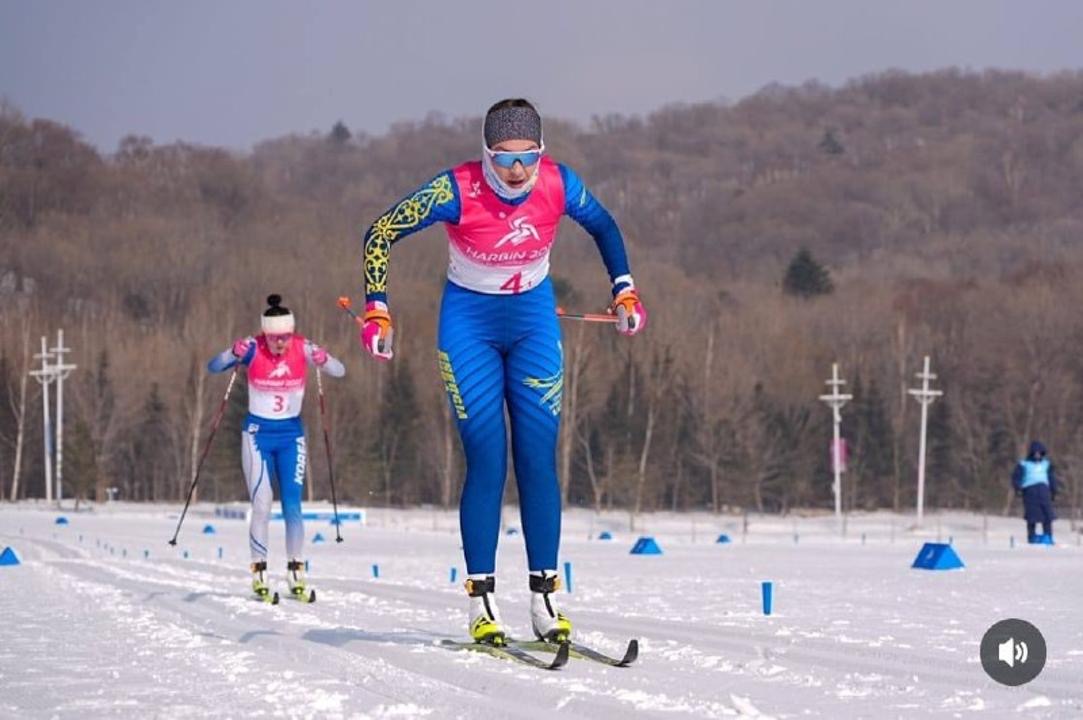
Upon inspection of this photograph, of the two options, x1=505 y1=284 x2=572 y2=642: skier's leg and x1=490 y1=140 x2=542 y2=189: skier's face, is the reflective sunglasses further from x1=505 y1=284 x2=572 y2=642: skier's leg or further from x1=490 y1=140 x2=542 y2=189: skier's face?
x1=505 y1=284 x2=572 y2=642: skier's leg

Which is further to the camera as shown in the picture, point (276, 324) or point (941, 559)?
point (941, 559)

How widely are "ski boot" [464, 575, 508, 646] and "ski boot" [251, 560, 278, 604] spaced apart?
4.36 metres

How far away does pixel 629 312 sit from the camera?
24.5 ft

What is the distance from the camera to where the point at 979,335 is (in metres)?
83.8

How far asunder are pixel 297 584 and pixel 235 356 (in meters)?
2.04

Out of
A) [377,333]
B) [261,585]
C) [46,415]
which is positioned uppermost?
[46,415]

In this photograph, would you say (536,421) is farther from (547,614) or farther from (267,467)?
(267,467)

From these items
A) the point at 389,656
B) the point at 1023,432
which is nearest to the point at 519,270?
the point at 389,656

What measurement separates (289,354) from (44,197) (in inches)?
5190

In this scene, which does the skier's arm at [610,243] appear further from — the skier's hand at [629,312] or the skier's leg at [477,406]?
the skier's leg at [477,406]

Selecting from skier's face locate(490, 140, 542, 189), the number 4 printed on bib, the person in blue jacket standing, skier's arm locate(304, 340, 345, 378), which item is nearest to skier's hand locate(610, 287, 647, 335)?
the number 4 printed on bib

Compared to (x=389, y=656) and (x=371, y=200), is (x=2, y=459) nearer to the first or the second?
(x=389, y=656)

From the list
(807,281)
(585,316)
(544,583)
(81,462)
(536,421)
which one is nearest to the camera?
(544,583)

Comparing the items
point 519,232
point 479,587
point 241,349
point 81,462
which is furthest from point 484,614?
point 81,462
